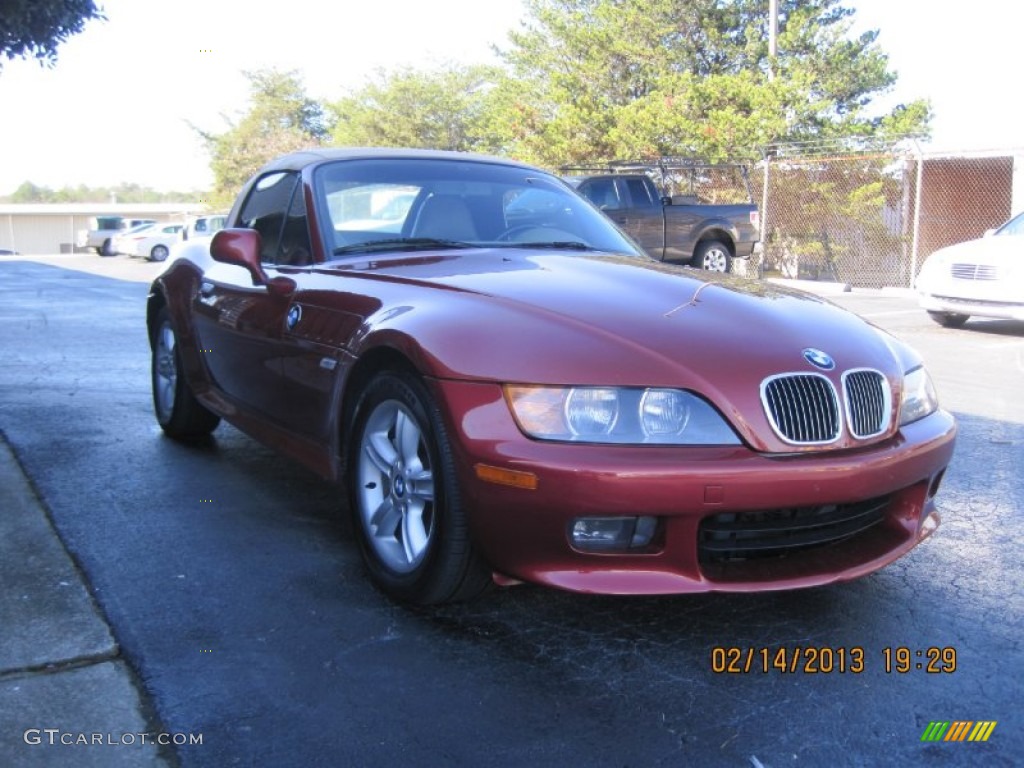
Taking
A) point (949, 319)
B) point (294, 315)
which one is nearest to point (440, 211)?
point (294, 315)

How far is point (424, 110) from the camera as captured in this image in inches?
1649

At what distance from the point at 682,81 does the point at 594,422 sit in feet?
80.0

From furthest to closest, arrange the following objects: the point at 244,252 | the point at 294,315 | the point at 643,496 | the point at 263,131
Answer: the point at 263,131
the point at 244,252
the point at 294,315
the point at 643,496

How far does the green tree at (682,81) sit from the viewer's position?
24188mm

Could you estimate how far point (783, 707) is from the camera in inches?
97.3

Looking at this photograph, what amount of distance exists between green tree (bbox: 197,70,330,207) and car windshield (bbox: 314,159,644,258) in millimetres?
42948

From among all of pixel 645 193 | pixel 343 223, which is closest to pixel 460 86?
pixel 645 193

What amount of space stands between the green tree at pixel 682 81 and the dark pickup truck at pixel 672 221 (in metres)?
7.75

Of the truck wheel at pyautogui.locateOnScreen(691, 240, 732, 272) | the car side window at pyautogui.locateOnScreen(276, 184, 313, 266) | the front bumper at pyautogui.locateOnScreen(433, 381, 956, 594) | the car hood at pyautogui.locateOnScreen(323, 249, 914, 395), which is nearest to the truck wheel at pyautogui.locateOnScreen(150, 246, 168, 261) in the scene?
the truck wheel at pyautogui.locateOnScreen(691, 240, 732, 272)

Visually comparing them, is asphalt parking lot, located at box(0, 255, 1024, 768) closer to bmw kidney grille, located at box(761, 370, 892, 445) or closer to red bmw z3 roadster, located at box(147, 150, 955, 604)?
red bmw z3 roadster, located at box(147, 150, 955, 604)

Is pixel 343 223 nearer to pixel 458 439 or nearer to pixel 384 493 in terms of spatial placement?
pixel 384 493

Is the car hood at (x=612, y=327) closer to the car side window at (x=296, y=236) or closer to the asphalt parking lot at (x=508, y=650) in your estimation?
the car side window at (x=296, y=236)

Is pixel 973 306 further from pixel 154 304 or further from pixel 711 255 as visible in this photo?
pixel 154 304

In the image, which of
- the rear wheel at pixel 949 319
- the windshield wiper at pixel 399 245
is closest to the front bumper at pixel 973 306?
the rear wheel at pixel 949 319
